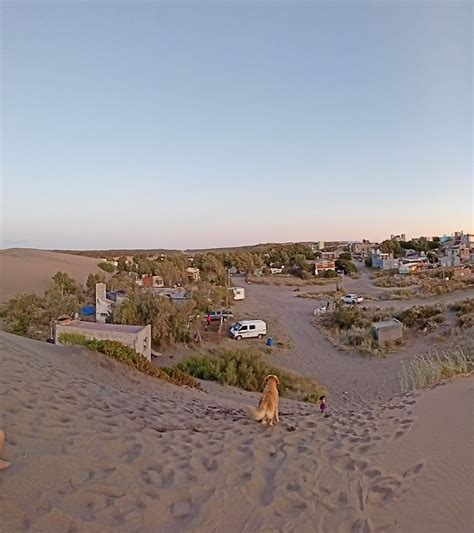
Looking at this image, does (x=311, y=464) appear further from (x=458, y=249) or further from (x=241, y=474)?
(x=458, y=249)

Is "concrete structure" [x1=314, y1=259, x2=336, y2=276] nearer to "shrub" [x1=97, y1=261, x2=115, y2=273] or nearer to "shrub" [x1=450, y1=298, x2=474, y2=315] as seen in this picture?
"shrub" [x1=97, y1=261, x2=115, y2=273]

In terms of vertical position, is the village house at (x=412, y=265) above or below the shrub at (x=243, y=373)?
above

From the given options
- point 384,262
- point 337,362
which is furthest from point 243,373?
point 384,262

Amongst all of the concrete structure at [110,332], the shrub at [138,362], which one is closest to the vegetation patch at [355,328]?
the concrete structure at [110,332]

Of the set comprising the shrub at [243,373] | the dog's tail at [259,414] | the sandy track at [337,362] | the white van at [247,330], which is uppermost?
the dog's tail at [259,414]

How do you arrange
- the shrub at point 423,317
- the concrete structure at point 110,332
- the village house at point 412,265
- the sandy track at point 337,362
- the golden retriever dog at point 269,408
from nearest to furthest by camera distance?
the golden retriever dog at point 269,408, the concrete structure at point 110,332, the sandy track at point 337,362, the shrub at point 423,317, the village house at point 412,265

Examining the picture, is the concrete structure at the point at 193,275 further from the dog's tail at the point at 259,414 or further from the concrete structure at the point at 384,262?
the dog's tail at the point at 259,414

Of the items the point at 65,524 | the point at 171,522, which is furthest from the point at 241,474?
the point at 65,524
